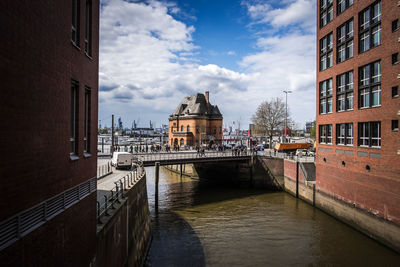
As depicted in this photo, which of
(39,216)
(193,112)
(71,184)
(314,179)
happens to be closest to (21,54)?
(39,216)

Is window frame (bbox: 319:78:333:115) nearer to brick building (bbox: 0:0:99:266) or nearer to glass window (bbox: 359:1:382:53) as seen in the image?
glass window (bbox: 359:1:382:53)

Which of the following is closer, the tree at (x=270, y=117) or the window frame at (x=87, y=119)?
the window frame at (x=87, y=119)

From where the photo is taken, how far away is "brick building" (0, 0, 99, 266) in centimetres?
461

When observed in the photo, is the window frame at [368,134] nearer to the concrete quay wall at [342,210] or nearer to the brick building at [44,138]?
the concrete quay wall at [342,210]

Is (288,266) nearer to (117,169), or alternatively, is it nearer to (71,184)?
(71,184)

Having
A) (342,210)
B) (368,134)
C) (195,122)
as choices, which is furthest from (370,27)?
(195,122)

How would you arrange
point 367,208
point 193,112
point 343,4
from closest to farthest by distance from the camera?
1. point 367,208
2. point 343,4
3. point 193,112

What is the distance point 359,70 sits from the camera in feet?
69.6

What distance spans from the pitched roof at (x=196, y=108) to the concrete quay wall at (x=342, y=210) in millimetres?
35579

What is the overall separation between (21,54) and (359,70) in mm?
22525

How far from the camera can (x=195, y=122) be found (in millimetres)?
65688

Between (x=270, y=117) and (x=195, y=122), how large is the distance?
17.3 meters

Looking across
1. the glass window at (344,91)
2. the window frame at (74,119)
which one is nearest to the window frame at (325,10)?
the glass window at (344,91)

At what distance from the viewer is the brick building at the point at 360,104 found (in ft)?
57.2
